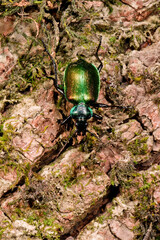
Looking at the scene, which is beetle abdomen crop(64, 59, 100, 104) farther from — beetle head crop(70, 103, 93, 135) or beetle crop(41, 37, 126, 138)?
beetle head crop(70, 103, 93, 135)

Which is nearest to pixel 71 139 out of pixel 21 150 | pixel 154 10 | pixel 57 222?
pixel 21 150

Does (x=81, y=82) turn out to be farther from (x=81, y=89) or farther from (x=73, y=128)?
(x=73, y=128)

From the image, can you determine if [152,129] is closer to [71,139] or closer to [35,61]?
[71,139]

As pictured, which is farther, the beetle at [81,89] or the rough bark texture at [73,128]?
the beetle at [81,89]

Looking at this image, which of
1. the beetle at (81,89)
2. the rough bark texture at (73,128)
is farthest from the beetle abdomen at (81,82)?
the rough bark texture at (73,128)

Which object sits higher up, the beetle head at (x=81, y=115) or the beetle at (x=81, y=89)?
the beetle at (x=81, y=89)

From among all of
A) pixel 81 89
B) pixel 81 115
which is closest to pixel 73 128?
pixel 81 115

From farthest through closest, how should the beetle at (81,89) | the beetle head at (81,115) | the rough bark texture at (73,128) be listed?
the beetle at (81,89)
the beetle head at (81,115)
the rough bark texture at (73,128)

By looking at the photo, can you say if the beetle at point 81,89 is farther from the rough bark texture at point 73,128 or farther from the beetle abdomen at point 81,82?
the rough bark texture at point 73,128
